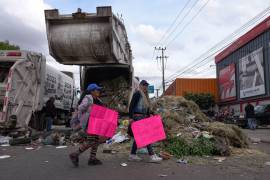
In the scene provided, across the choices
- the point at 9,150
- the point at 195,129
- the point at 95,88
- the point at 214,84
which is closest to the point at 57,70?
the point at 9,150

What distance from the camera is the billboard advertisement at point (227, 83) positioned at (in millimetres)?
43287

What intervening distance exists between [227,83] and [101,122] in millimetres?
40066

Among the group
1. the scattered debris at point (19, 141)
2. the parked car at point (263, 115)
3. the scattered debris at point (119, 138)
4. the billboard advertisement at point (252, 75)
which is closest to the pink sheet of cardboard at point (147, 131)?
the scattered debris at point (119, 138)

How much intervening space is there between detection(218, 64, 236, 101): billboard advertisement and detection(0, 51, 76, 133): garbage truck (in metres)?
31.0

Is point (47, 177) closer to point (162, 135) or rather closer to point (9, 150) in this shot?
point (162, 135)

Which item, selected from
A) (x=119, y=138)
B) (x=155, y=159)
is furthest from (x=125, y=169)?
(x=119, y=138)

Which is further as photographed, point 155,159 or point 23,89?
point 23,89

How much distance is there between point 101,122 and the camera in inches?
286

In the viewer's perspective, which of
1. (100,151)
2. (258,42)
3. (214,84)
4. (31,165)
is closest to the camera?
(31,165)

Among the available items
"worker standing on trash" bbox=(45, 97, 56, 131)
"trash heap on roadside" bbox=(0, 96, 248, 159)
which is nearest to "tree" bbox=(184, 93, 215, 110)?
"worker standing on trash" bbox=(45, 97, 56, 131)

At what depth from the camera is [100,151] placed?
9062 mm

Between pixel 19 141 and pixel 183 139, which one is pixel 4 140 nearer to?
pixel 19 141

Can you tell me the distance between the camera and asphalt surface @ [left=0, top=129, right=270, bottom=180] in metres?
6.20

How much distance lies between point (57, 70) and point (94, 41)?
18.1 feet
